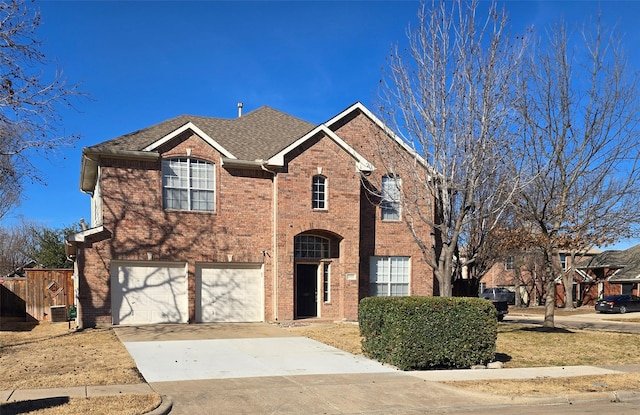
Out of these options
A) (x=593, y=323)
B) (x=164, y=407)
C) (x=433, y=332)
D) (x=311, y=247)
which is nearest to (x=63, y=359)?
(x=164, y=407)

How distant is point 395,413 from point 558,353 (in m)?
8.52

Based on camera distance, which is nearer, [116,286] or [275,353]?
[275,353]

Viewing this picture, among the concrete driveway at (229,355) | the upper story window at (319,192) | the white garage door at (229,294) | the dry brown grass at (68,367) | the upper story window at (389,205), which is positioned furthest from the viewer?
the upper story window at (389,205)

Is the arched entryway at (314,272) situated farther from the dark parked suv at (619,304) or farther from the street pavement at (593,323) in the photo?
the dark parked suv at (619,304)

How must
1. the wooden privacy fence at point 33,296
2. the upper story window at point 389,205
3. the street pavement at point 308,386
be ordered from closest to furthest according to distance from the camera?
the street pavement at point 308,386, the upper story window at point 389,205, the wooden privacy fence at point 33,296

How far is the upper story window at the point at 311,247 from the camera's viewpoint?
2153 cm

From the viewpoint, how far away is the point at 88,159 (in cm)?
1981

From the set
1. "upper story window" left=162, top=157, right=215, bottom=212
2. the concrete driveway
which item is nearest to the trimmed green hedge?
the concrete driveway

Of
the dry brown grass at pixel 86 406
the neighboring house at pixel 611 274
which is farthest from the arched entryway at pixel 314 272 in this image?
the neighboring house at pixel 611 274

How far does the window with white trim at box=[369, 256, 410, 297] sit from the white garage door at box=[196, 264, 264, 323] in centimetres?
484

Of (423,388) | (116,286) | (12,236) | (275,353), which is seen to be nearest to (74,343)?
(116,286)

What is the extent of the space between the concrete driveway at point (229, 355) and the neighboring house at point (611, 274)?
127 ft

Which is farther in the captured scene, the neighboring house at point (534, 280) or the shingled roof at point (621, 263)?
the neighboring house at point (534, 280)

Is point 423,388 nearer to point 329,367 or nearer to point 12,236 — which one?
point 329,367
